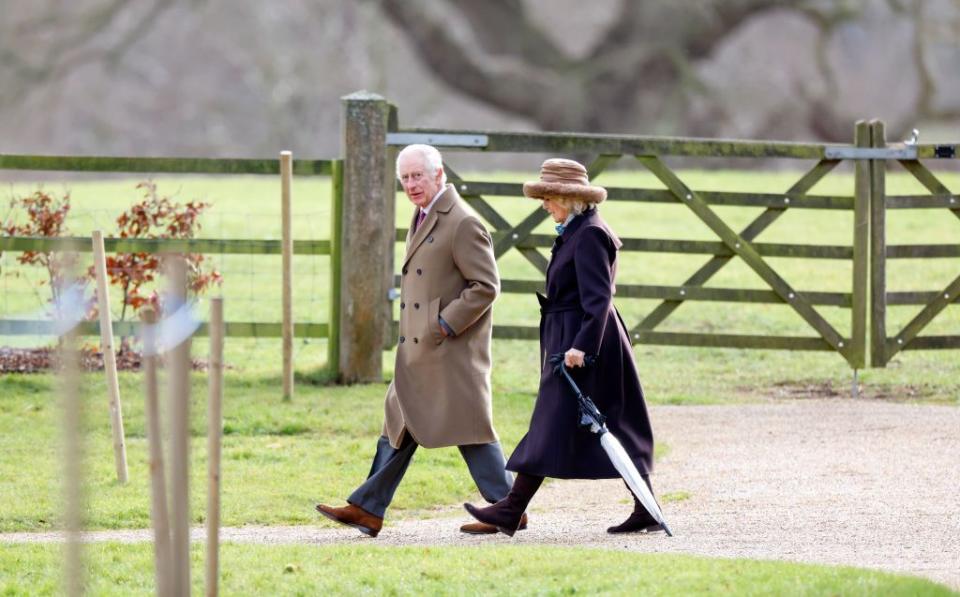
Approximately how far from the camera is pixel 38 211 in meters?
11.1

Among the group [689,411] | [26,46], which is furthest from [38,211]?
[26,46]

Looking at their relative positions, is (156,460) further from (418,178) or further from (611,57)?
(611,57)

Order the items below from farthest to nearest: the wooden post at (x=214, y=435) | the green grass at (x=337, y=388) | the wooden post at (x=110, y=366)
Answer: the green grass at (x=337, y=388)
the wooden post at (x=110, y=366)
the wooden post at (x=214, y=435)

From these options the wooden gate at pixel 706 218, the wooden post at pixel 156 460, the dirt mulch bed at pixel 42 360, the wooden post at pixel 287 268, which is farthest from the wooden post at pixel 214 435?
the dirt mulch bed at pixel 42 360

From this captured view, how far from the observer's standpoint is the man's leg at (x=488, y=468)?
7.16 m

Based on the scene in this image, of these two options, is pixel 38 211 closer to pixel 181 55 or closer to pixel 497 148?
pixel 497 148

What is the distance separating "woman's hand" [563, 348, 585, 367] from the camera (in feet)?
22.0

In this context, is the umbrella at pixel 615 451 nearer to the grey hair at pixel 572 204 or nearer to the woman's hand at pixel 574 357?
the woman's hand at pixel 574 357

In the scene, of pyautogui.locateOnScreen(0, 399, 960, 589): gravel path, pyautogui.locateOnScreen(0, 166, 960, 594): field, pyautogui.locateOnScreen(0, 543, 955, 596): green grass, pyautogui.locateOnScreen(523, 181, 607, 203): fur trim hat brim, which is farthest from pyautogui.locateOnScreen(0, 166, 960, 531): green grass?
pyautogui.locateOnScreen(523, 181, 607, 203): fur trim hat brim

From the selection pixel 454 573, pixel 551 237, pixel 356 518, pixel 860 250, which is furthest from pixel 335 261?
pixel 454 573

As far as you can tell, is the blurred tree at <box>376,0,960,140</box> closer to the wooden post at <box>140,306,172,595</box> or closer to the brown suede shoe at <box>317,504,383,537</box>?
the brown suede shoe at <box>317,504,383,537</box>

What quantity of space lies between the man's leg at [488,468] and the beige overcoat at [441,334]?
0.26 ft

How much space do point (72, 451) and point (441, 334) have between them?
2977 millimetres

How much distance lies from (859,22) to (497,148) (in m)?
15.9
